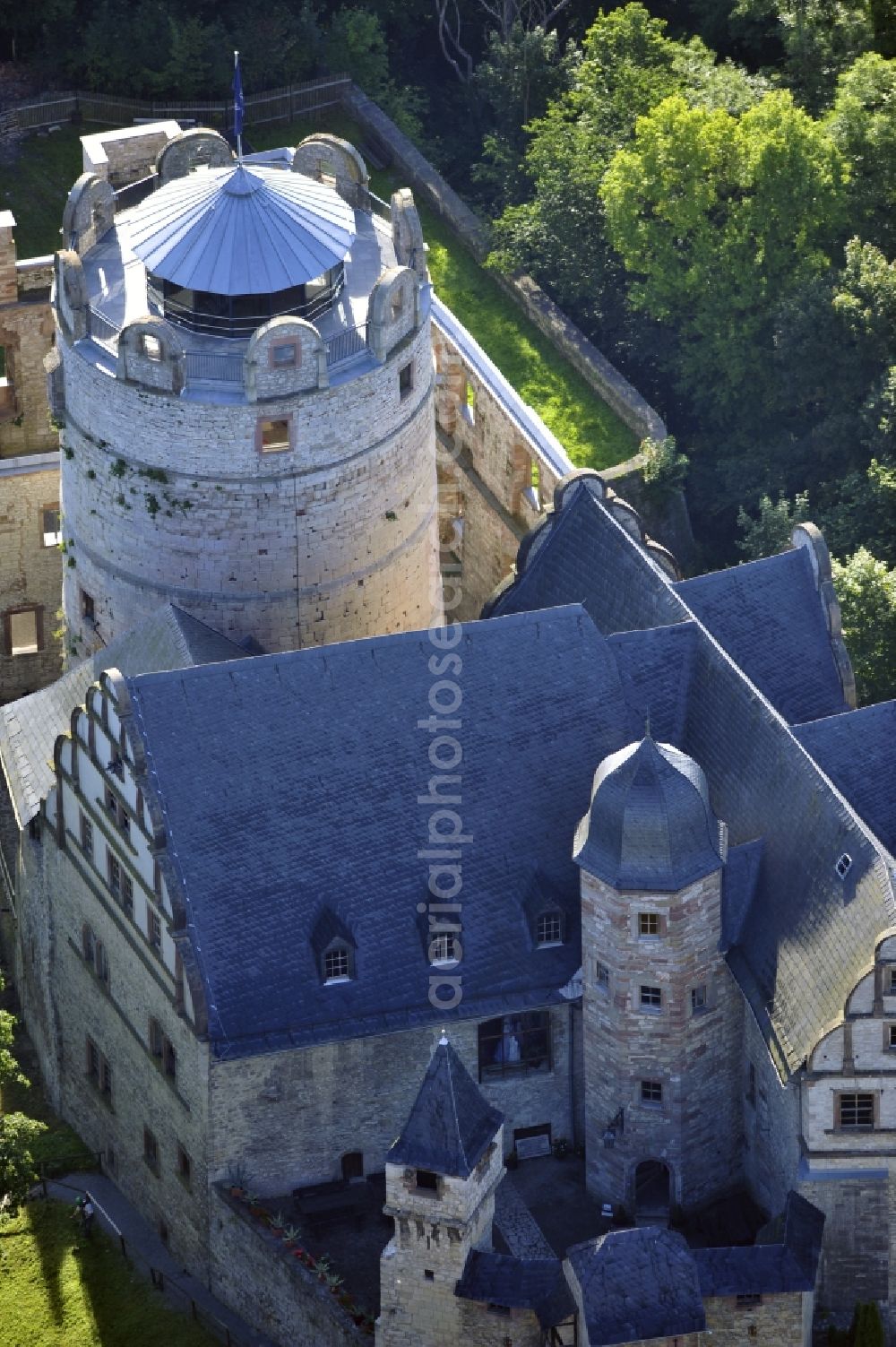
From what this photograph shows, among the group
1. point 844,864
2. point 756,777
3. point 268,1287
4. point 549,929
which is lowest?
point 268,1287

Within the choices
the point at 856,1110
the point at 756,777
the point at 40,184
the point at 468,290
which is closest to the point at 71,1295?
the point at 856,1110

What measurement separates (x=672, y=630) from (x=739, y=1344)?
21.3 meters

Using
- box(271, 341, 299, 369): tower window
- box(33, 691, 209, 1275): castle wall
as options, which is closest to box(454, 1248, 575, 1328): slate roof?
box(33, 691, 209, 1275): castle wall

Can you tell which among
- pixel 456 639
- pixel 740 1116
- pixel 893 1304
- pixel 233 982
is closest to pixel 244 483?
pixel 456 639

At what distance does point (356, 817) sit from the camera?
100125 mm

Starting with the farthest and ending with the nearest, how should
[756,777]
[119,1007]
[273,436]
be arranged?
[273,436]
[119,1007]
[756,777]

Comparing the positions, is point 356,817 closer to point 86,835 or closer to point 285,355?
point 86,835

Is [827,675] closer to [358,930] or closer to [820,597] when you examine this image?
[820,597]

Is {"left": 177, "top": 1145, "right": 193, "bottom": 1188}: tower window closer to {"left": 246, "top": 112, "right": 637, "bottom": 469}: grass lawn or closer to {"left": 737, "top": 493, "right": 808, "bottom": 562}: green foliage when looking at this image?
{"left": 737, "top": 493, "right": 808, "bottom": 562}: green foliage

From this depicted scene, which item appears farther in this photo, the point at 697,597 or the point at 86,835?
the point at 697,597

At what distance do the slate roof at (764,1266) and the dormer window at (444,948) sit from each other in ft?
35.6

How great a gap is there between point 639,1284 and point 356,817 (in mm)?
15897

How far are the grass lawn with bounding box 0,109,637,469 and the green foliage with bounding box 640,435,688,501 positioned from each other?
172cm

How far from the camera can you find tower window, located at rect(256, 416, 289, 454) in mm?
105688
